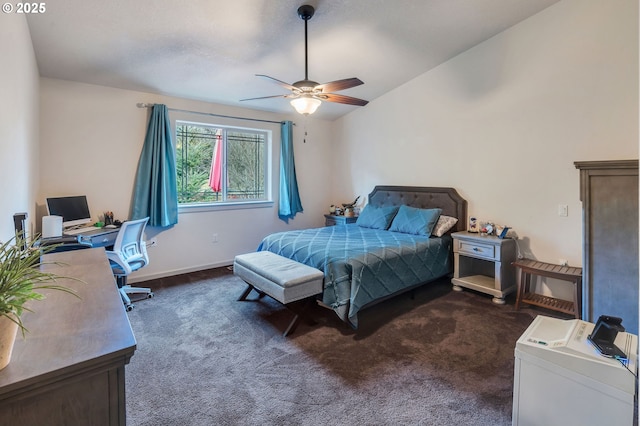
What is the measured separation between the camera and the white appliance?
4.37 feet

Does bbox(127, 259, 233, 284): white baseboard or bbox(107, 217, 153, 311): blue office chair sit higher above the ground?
bbox(107, 217, 153, 311): blue office chair

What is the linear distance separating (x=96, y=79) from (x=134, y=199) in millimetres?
1401

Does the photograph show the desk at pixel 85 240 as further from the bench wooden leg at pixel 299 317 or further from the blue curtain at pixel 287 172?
the blue curtain at pixel 287 172

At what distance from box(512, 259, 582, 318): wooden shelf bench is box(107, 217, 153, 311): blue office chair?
3.95m

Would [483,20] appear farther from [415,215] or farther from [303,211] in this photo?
[303,211]

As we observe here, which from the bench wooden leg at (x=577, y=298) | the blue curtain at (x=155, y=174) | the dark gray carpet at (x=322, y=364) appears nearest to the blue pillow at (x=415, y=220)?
the dark gray carpet at (x=322, y=364)

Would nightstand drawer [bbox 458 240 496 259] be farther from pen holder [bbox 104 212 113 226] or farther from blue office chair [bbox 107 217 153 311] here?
pen holder [bbox 104 212 113 226]

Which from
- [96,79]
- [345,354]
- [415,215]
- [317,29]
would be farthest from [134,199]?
[415,215]

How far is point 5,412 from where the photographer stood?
771 mm

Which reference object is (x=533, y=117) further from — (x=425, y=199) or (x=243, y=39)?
(x=243, y=39)

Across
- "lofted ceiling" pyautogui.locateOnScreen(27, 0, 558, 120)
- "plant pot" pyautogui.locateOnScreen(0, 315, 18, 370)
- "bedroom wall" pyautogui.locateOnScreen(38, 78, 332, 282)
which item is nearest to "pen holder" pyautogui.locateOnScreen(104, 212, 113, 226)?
"bedroom wall" pyautogui.locateOnScreen(38, 78, 332, 282)

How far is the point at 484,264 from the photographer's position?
4051 mm

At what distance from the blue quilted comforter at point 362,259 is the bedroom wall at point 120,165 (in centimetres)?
134

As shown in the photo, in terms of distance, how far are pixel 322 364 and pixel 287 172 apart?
3.48 m
